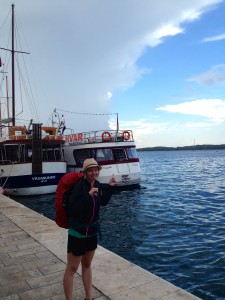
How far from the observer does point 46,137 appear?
76.8ft

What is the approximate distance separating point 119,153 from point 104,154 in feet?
3.97

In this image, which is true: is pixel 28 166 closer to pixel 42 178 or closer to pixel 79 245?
pixel 42 178

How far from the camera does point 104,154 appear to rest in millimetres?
24297

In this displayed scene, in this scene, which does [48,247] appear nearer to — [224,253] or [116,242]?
[116,242]

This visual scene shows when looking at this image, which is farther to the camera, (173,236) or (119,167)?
(119,167)

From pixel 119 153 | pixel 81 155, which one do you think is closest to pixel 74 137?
pixel 81 155

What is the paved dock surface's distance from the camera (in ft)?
16.2

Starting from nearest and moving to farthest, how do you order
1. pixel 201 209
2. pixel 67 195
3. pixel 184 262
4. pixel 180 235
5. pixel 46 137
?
pixel 67 195, pixel 184 262, pixel 180 235, pixel 201 209, pixel 46 137

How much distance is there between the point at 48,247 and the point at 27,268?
1.24 m

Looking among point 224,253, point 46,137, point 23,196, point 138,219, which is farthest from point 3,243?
point 46,137

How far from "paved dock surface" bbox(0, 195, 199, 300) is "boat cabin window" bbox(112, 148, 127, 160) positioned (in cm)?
1618

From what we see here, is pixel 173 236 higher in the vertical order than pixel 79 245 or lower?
lower

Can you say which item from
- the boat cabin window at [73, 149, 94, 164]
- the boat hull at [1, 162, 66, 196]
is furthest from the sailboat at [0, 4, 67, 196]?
the boat cabin window at [73, 149, 94, 164]

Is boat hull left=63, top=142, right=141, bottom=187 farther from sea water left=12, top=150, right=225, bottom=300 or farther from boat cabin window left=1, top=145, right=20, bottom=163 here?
boat cabin window left=1, top=145, right=20, bottom=163
